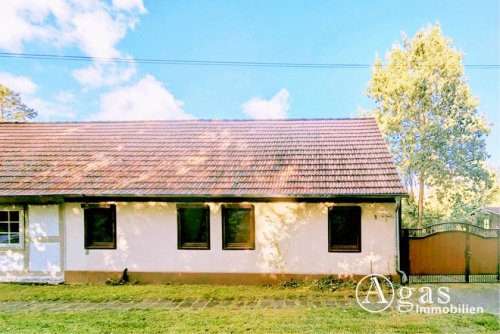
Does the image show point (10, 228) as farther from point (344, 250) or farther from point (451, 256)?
point (451, 256)

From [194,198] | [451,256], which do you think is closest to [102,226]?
[194,198]

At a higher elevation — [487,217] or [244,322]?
[244,322]

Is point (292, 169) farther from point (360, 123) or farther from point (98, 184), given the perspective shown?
point (98, 184)

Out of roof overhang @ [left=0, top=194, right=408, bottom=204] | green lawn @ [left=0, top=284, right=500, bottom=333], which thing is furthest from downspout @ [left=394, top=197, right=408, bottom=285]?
green lawn @ [left=0, top=284, right=500, bottom=333]

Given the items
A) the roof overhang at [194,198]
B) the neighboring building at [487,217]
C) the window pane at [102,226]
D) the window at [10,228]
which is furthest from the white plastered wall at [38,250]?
the neighboring building at [487,217]

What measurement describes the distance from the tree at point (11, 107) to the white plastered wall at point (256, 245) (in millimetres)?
23338

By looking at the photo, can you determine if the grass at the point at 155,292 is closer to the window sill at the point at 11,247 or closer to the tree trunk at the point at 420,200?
the window sill at the point at 11,247

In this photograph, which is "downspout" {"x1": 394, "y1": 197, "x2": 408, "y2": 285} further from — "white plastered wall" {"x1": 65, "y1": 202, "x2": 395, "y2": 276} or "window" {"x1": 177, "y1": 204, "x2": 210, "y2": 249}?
"window" {"x1": 177, "y1": 204, "x2": 210, "y2": 249}

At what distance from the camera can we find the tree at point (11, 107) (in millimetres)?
28031

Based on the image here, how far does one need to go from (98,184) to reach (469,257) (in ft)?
36.7

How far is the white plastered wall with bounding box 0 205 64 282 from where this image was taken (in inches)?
417

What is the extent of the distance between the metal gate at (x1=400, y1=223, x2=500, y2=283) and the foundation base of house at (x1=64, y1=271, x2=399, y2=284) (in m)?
1.03

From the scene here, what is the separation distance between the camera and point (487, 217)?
2516 centimetres

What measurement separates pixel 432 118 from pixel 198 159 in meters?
17.2
